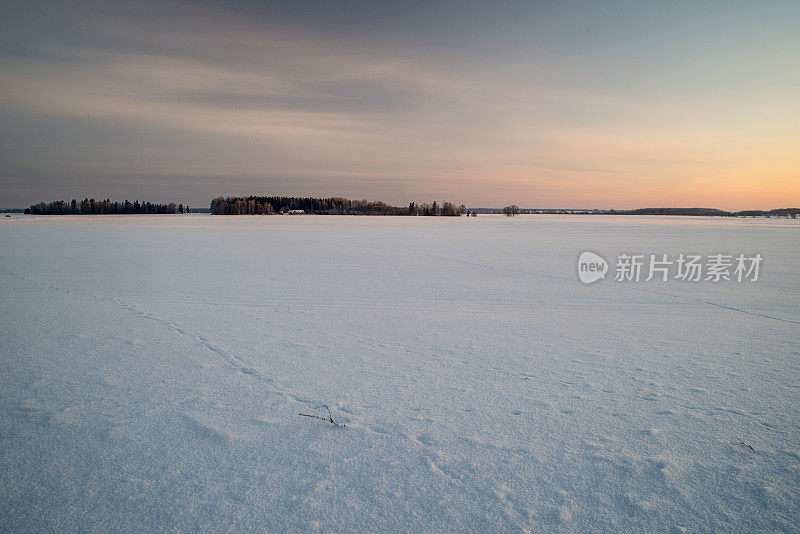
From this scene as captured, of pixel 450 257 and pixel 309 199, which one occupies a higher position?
pixel 309 199

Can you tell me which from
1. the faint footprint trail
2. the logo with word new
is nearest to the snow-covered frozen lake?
the faint footprint trail

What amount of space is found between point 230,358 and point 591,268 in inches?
369

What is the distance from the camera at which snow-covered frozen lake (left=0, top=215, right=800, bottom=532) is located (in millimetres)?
2051

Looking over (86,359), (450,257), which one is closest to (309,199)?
(450,257)

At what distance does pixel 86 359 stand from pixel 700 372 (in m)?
5.87

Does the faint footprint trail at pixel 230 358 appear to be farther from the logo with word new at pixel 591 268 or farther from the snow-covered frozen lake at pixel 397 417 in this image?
the logo with word new at pixel 591 268

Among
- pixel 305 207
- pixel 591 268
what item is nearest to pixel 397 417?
pixel 591 268

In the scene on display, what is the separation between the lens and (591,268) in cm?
1045

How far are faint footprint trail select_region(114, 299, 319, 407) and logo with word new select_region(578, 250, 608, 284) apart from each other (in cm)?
709

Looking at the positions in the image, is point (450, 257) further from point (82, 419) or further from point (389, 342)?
point (82, 419)

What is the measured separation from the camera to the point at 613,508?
2.06 metres

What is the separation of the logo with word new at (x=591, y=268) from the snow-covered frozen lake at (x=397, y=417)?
2.74 metres

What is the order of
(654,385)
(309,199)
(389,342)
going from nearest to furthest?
(654,385) < (389,342) < (309,199)

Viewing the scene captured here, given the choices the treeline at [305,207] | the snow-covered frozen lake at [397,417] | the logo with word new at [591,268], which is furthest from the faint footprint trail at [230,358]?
the treeline at [305,207]
